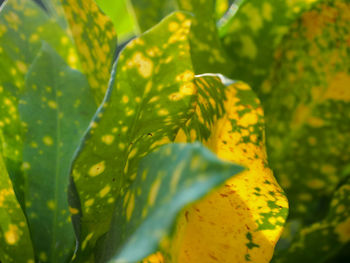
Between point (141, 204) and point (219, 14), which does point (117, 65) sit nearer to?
point (141, 204)

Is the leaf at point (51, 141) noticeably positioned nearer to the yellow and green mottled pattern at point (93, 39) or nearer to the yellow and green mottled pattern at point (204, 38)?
the yellow and green mottled pattern at point (93, 39)

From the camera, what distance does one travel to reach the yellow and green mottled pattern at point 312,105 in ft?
1.69

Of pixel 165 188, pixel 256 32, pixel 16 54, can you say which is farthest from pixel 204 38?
pixel 165 188

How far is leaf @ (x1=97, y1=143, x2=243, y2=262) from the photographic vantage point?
0.17 metres

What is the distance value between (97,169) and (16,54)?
167mm

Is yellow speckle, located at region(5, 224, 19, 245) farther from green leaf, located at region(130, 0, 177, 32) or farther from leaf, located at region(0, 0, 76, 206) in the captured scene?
green leaf, located at region(130, 0, 177, 32)

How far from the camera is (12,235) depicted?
1.11 feet

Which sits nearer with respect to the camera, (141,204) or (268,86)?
(141,204)

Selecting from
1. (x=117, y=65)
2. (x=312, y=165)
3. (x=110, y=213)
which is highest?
(x=117, y=65)

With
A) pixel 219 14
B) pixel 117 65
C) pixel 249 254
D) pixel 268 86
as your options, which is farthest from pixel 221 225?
pixel 219 14

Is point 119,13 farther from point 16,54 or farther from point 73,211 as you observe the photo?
point 73,211

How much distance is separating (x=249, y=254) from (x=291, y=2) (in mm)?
302

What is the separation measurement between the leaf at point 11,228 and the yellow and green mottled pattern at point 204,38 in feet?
0.76

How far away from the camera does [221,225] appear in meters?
0.34
